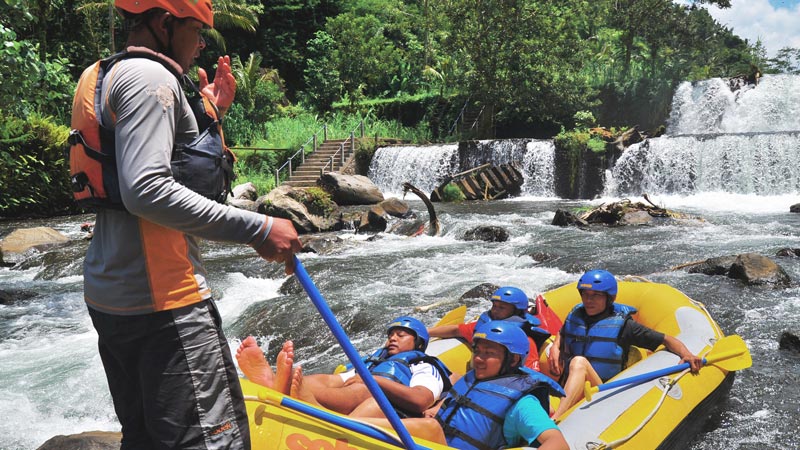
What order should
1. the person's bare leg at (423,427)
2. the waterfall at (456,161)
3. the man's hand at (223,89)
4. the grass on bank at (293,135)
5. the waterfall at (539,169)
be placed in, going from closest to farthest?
the man's hand at (223,89) < the person's bare leg at (423,427) < the waterfall at (539,169) < the waterfall at (456,161) < the grass on bank at (293,135)

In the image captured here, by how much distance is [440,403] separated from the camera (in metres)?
3.54

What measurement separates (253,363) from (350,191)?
1463cm

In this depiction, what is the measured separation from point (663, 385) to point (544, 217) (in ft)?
35.1

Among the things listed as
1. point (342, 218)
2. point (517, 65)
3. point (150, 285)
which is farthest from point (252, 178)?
point (150, 285)

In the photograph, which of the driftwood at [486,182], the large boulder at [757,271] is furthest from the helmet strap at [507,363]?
the driftwood at [486,182]

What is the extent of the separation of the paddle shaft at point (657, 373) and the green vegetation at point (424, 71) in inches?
597

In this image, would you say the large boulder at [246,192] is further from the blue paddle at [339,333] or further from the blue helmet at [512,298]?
the blue paddle at [339,333]

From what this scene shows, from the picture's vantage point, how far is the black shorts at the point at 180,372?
1584 millimetres

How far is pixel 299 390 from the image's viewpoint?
9.13 feet

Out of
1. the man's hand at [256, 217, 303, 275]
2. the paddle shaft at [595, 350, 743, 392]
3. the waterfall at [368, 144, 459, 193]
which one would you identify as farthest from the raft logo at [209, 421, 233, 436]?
the waterfall at [368, 144, 459, 193]

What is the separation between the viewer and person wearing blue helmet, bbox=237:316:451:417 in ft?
10.4

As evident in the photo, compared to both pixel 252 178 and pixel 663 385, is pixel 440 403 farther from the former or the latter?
pixel 252 178

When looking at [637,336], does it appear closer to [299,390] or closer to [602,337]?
[602,337]

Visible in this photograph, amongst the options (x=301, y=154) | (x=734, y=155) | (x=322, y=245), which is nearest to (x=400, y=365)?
(x=322, y=245)
